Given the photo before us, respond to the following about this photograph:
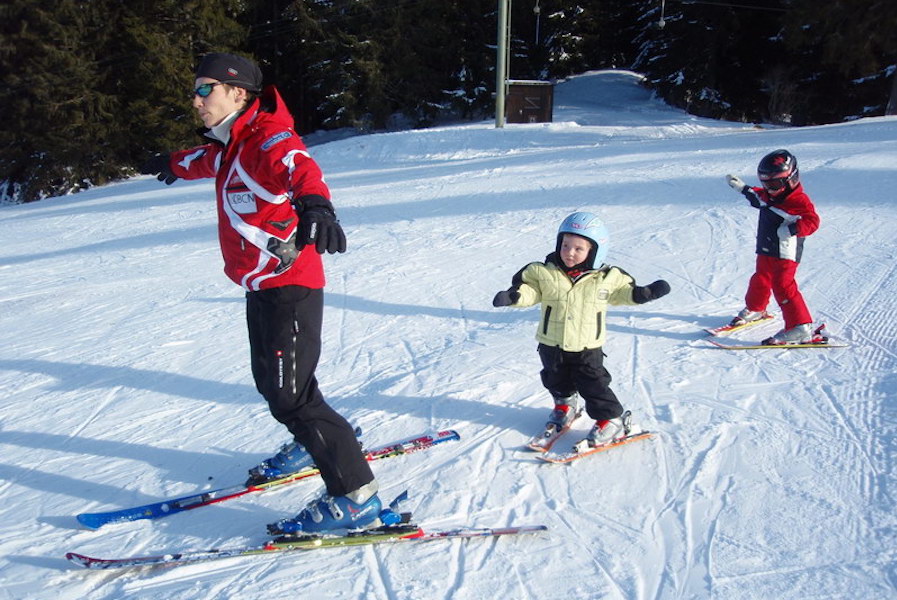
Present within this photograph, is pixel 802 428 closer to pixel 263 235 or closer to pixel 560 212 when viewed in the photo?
pixel 263 235

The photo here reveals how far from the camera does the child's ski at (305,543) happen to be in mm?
2725

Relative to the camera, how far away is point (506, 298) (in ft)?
10.9

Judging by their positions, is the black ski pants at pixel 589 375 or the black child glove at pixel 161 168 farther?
the black ski pants at pixel 589 375

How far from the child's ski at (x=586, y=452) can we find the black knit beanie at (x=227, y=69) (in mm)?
2213

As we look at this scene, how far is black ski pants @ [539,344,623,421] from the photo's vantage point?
11.6 feet

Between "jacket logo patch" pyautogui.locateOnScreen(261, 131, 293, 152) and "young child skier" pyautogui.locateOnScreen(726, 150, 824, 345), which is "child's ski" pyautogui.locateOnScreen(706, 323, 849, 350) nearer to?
"young child skier" pyautogui.locateOnScreen(726, 150, 824, 345)

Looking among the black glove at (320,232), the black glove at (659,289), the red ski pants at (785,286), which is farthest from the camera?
the red ski pants at (785,286)

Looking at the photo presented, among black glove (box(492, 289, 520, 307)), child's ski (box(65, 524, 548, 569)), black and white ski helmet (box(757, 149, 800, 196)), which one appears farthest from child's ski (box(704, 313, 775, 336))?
child's ski (box(65, 524, 548, 569))

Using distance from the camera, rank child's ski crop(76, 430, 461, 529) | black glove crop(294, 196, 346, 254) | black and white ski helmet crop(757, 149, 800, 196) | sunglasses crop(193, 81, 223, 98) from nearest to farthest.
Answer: black glove crop(294, 196, 346, 254)
sunglasses crop(193, 81, 223, 98)
child's ski crop(76, 430, 461, 529)
black and white ski helmet crop(757, 149, 800, 196)

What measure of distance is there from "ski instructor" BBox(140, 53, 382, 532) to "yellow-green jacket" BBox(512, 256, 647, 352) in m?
1.16

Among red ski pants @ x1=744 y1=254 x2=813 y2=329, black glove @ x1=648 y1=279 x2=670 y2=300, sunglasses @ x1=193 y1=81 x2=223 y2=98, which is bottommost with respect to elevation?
red ski pants @ x1=744 y1=254 x2=813 y2=329

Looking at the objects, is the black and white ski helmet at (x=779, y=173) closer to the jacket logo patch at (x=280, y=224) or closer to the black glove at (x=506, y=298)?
the black glove at (x=506, y=298)

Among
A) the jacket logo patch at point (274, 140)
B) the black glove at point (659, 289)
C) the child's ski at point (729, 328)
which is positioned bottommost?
the child's ski at point (729, 328)

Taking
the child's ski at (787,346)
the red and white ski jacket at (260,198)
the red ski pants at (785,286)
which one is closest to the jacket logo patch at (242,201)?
the red and white ski jacket at (260,198)
